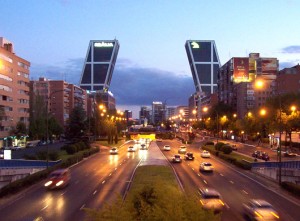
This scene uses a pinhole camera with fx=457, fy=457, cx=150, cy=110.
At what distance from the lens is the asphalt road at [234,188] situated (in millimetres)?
29859

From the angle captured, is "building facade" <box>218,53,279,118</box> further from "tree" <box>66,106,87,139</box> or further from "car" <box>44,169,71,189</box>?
"car" <box>44,169,71,189</box>

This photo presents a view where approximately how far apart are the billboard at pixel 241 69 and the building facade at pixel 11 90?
85.5 m

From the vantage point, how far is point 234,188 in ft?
135

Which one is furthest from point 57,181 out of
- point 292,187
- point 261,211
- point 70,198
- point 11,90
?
point 11,90

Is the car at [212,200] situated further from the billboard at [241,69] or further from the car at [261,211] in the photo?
the billboard at [241,69]

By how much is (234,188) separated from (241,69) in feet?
450

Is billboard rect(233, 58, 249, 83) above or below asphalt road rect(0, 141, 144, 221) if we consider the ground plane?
above

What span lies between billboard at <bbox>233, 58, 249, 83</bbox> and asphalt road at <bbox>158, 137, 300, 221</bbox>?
115605 mm

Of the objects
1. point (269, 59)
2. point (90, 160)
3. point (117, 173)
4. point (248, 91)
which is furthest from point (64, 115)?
point (117, 173)

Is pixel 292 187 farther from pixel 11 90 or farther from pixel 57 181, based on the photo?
pixel 11 90

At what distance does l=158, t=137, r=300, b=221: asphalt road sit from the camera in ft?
98.0

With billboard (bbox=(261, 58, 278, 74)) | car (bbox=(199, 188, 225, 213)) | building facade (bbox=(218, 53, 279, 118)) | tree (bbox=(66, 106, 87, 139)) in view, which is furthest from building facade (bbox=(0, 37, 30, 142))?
billboard (bbox=(261, 58, 278, 74))

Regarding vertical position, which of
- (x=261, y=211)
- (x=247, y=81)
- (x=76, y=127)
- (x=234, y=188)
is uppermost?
(x=247, y=81)

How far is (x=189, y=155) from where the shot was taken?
2874 inches
